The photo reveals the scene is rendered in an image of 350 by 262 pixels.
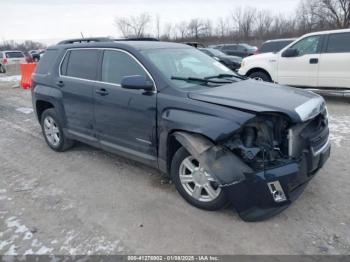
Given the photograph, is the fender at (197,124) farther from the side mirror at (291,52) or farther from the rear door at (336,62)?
the side mirror at (291,52)

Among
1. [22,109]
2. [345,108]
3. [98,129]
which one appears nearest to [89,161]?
[98,129]

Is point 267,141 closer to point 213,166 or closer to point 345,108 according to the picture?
point 213,166

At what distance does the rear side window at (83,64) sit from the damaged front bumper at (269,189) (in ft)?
8.60

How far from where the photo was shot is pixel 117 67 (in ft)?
13.4

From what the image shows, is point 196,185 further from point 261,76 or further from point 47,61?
point 261,76

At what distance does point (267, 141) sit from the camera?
297 cm

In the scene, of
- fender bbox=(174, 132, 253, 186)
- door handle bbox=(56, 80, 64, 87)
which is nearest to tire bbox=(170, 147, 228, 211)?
fender bbox=(174, 132, 253, 186)

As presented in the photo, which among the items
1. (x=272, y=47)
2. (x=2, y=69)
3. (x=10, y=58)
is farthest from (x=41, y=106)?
(x=10, y=58)

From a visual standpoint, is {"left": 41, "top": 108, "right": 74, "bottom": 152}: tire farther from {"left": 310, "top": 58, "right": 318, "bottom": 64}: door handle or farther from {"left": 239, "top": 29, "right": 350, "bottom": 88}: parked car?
{"left": 310, "top": 58, "right": 318, "bottom": 64}: door handle

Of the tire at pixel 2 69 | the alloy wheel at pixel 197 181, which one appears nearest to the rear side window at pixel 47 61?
the alloy wheel at pixel 197 181

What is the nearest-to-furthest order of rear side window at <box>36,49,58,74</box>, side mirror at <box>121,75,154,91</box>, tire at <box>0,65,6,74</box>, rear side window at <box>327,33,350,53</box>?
1. side mirror at <box>121,75,154,91</box>
2. rear side window at <box>36,49,58,74</box>
3. rear side window at <box>327,33,350,53</box>
4. tire at <box>0,65,6,74</box>

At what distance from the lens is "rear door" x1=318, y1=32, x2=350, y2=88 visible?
759 cm

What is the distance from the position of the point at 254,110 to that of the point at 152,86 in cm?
125

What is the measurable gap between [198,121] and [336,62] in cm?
620
